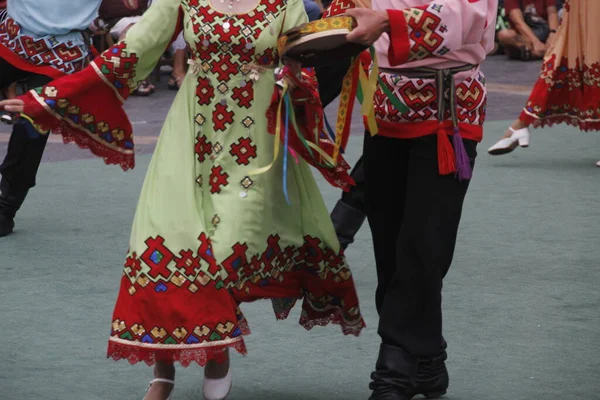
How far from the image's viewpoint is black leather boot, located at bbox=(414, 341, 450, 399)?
4148 millimetres

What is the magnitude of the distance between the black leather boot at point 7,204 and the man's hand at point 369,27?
3.55m

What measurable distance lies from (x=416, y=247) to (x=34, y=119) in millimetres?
1244

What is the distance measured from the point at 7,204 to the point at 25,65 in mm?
760

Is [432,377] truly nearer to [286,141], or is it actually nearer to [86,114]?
[286,141]

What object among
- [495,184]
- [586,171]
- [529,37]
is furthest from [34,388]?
[529,37]

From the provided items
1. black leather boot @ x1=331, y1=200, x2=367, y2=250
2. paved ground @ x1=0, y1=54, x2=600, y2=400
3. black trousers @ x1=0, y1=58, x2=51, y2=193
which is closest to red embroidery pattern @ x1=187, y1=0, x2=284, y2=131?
paved ground @ x1=0, y1=54, x2=600, y2=400

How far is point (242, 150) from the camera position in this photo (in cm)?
398

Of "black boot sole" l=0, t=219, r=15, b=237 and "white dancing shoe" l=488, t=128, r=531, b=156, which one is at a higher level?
"black boot sole" l=0, t=219, r=15, b=237

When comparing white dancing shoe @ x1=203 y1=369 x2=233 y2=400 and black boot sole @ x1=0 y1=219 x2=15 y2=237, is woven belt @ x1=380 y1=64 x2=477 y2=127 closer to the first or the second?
white dancing shoe @ x1=203 y1=369 x2=233 y2=400

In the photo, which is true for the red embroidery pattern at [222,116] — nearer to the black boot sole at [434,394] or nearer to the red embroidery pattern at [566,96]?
the black boot sole at [434,394]

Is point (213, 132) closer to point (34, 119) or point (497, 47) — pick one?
point (34, 119)

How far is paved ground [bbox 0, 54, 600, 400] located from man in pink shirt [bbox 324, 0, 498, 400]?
31cm

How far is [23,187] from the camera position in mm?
6715

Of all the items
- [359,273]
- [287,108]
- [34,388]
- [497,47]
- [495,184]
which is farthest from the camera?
[497,47]
